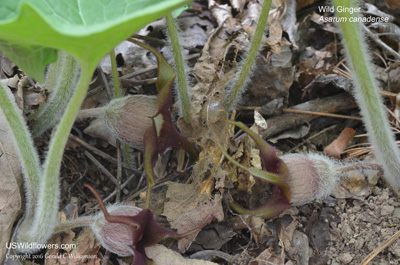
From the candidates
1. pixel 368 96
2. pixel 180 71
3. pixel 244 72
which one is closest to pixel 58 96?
pixel 180 71

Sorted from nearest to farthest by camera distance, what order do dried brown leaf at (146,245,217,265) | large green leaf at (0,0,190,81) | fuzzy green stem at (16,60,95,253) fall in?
large green leaf at (0,0,190,81) → fuzzy green stem at (16,60,95,253) → dried brown leaf at (146,245,217,265)

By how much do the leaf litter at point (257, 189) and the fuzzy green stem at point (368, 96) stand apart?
179mm

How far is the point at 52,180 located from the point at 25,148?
0.24 meters

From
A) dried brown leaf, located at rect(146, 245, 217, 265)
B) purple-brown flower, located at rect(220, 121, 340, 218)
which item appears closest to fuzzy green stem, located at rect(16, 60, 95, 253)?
dried brown leaf, located at rect(146, 245, 217, 265)

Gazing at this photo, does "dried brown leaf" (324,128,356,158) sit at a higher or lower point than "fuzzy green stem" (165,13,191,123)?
lower

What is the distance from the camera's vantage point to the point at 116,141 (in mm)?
1677

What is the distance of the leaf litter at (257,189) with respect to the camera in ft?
4.56

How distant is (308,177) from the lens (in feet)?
4.48

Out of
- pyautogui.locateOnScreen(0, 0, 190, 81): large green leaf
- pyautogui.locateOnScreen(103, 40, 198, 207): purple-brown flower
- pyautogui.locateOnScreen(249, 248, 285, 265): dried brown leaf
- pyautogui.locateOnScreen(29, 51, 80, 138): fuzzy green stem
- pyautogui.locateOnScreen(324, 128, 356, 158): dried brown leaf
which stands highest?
pyautogui.locateOnScreen(0, 0, 190, 81): large green leaf

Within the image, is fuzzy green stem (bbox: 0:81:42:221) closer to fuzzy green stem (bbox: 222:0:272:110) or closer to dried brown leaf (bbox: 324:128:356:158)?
fuzzy green stem (bbox: 222:0:272:110)

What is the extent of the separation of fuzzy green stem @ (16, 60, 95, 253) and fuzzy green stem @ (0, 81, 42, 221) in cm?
8

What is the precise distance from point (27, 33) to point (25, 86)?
38.7 inches

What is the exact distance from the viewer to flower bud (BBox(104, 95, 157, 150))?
147cm

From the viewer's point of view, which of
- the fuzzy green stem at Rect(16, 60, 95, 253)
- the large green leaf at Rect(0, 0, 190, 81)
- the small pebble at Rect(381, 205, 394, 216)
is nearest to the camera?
the large green leaf at Rect(0, 0, 190, 81)
